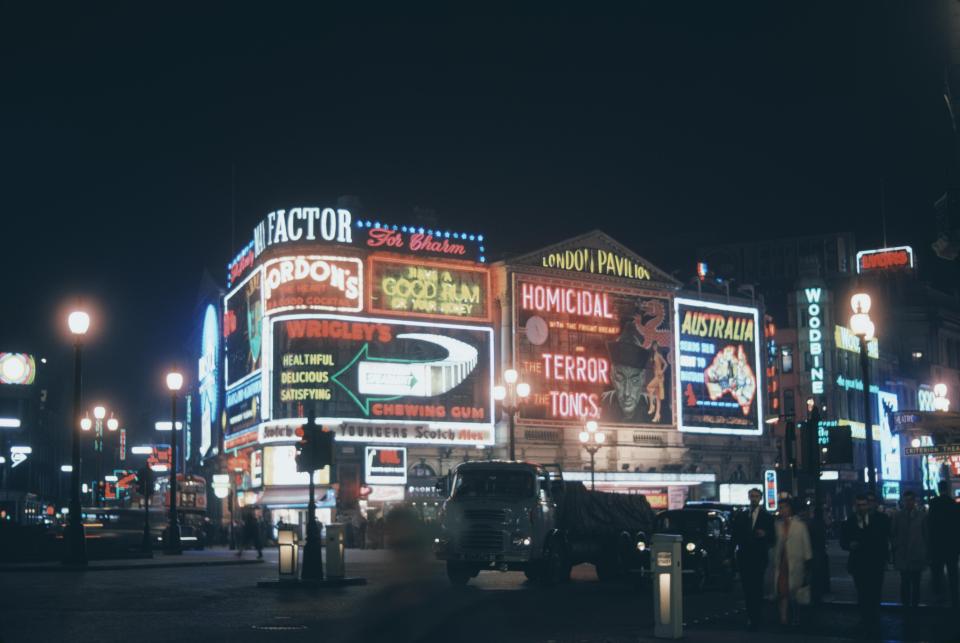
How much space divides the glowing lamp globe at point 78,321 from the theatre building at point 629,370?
4677 cm

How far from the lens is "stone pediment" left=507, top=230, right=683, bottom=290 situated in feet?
283

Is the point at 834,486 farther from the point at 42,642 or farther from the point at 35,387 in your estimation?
the point at 42,642

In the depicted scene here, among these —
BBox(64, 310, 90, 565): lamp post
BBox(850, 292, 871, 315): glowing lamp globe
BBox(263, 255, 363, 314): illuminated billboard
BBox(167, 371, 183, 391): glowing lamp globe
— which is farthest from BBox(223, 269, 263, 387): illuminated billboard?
BBox(850, 292, 871, 315): glowing lamp globe

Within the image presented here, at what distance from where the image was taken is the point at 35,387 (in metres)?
129

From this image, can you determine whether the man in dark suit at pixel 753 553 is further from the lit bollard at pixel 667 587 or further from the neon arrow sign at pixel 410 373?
the neon arrow sign at pixel 410 373


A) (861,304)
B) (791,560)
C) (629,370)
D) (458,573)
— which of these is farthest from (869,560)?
(629,370)

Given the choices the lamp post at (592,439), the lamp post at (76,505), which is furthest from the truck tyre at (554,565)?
the lamp post at (592,439)

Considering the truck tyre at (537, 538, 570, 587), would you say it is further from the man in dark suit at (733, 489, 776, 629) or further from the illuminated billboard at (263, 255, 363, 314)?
the illuminated billboard at (263, 255, 363, 314)

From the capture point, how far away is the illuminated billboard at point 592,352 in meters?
84.7

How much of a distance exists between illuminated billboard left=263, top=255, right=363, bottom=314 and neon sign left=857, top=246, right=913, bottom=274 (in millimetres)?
67522

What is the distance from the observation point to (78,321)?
35906 millimetres

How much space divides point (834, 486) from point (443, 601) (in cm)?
10338

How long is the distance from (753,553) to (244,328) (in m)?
67.3

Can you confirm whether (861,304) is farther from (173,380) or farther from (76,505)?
(173,380)
